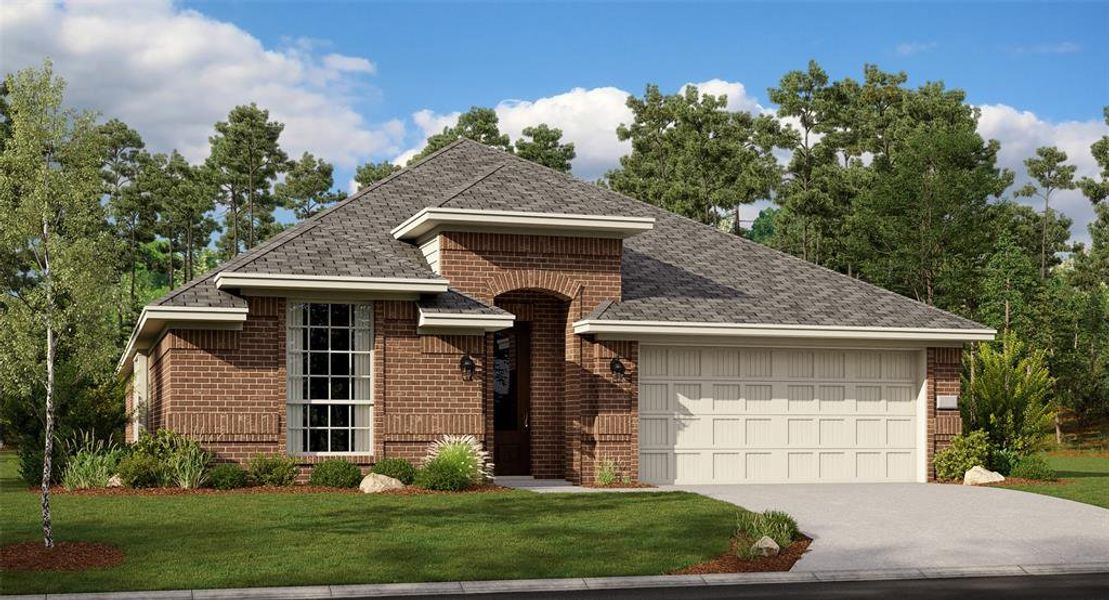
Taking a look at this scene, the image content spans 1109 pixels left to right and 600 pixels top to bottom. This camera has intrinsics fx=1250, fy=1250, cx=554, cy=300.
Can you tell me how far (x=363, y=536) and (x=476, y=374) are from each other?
6976 mm

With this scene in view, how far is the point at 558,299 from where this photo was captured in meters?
24.1

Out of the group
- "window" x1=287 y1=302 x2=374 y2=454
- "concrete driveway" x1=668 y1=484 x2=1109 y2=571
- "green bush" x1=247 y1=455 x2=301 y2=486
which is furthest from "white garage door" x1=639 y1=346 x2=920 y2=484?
"green bush" x1=247 y1=455 x2=301 y2=486

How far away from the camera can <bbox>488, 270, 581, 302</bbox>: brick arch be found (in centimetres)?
2266

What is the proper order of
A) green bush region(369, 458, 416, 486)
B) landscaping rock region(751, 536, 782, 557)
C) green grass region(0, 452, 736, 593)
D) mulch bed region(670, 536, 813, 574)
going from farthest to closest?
green bush region(369, 458, 416, 486)
landscaping rock region(751, 536, 782, 557)
mulch bed region(670, 536, 813, 574)
green grass region(0, 452, 736, 593)

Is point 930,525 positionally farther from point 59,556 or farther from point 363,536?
point 59,556

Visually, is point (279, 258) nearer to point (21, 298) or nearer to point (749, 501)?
point (21, 298)

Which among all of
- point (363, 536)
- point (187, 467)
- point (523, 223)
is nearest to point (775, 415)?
point (523, 223)

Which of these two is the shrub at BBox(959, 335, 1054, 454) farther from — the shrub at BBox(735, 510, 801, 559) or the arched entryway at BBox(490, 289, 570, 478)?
the shrub at BBox(735, 510, 801, 559)

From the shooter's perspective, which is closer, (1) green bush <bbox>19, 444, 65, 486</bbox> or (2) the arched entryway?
(1) green bush <bbox>19, 444, 65, 486</bbox>

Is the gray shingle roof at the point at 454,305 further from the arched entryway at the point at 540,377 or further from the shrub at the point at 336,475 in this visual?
the shrub at the point at 336,475

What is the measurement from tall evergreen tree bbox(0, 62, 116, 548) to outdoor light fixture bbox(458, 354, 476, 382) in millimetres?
7896

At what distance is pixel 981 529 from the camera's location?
17.1 meters

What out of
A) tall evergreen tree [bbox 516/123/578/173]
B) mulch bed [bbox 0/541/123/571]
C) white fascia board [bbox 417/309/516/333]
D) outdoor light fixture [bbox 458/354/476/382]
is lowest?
mulch bed [bbox 0/541/123/571]

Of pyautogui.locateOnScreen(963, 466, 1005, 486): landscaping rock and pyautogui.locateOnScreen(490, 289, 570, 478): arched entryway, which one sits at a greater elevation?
pyautogui.locateOnScreen(490, 289, 570, 478): arched entryway
